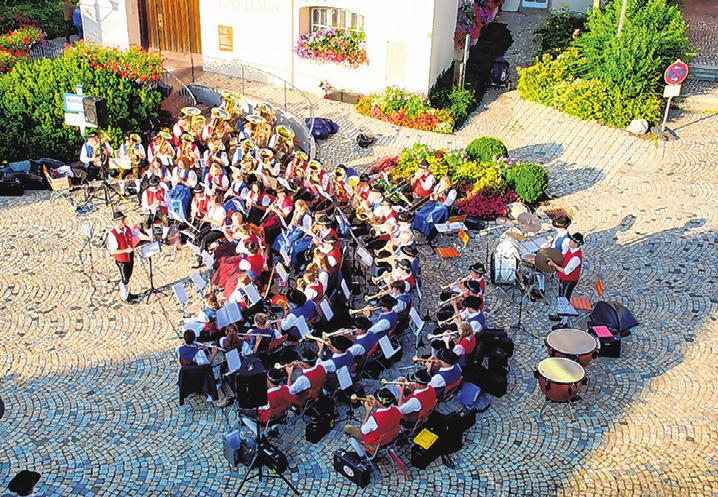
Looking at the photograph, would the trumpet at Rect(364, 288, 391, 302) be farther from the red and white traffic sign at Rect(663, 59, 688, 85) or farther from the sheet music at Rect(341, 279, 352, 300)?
the red and white traffic sign at Rect(663, 59, 688, 85)

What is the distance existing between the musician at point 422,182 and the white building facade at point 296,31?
592cm

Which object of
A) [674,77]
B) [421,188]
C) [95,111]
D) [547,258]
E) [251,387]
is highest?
[674,77]

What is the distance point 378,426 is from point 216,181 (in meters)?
7.56

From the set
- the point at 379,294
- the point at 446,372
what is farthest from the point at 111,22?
the point at 446,372

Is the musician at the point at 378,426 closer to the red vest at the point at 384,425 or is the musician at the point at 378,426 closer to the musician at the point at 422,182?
the red vest at the point at 384,425

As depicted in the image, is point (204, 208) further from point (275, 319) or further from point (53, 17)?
point (53, 17)

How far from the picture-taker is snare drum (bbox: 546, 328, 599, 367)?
531 inches

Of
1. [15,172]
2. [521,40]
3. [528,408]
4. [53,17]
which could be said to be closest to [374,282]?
[528,408]

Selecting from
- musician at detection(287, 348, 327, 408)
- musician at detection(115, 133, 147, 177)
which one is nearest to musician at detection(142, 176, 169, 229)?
musician at detection(115, 133, 147, 177)

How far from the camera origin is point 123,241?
50.6ft

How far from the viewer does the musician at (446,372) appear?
41.4 feet

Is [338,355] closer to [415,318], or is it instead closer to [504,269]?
[415,318]

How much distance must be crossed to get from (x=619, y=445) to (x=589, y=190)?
9004mm

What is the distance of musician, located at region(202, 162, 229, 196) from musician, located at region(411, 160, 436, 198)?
3.92 meters
